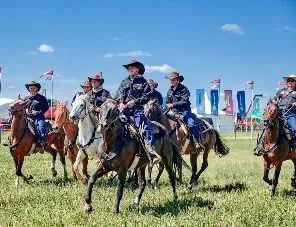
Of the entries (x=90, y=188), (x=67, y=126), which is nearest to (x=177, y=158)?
(x=90, y=188)

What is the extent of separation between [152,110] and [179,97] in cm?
278

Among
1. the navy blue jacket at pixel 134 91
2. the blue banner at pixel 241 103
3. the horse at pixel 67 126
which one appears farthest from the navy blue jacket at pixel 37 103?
the blue banner at pixel 241 103

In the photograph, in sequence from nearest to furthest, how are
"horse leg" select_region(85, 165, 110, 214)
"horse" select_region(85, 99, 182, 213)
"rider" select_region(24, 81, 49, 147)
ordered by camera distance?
"horse" select_region(85, 99, 182, 213)
"horse leg" select_region(85, 165, 110, 214)
"rider" select_region(24, 81, 49, 147)

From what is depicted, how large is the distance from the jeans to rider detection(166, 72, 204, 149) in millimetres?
3644

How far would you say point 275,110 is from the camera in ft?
40.2

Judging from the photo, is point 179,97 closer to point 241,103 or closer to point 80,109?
point 80,109

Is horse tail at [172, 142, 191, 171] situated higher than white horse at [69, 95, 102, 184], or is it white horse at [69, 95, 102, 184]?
white horse at [69, 95, 102, 184]

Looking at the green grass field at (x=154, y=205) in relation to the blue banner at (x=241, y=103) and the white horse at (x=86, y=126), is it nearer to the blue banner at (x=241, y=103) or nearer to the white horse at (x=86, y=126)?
the white horse at (x=86, y=126)

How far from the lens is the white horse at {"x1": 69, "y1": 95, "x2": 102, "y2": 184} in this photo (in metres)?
12.6

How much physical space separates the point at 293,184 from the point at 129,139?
611 centimetres

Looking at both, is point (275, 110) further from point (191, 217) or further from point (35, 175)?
point (35, 175)

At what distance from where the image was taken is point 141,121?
11.2 metres

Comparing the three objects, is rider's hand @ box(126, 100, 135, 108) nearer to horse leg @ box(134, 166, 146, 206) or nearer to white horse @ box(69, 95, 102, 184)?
horse leg @ box(134, 166, 146, 206)

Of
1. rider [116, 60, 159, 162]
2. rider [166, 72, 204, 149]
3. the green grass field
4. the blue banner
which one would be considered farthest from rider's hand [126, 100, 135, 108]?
the blue banner
